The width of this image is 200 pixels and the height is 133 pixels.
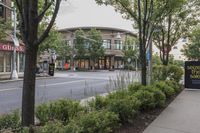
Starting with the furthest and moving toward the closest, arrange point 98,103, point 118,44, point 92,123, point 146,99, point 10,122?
1. point 118,44
2. point 146,99
3. point 98,103
4. point 10,122
5. point 92,123

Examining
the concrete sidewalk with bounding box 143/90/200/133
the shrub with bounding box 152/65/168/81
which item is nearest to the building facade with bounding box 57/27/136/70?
the shrub with bounding box 152/65/168/81

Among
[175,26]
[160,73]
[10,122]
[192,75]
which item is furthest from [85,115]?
[175,26]

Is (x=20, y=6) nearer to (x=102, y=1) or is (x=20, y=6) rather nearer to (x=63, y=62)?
(x=102, y=1)

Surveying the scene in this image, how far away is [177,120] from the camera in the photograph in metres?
6.52

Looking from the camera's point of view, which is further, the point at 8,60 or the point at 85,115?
the point at 8,60

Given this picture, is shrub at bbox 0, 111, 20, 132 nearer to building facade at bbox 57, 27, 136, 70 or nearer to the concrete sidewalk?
the concrete sidewalk

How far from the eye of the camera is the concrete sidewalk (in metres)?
5.64

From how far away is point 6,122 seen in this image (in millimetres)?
4582

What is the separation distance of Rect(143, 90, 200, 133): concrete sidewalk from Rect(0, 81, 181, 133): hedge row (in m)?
0.55

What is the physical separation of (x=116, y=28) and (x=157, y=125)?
63.9 m

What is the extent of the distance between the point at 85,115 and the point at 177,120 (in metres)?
3.02

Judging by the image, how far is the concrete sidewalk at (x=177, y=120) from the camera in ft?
18.5

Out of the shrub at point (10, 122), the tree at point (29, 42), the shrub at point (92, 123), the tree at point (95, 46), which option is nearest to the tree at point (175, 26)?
the shrub at point (92, 123)

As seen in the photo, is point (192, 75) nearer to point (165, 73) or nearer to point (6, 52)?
point (165, 73)
